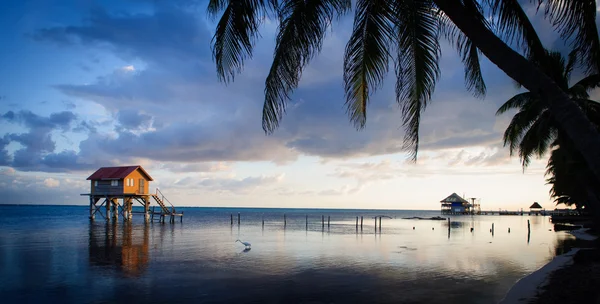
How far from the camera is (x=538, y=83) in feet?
15.5

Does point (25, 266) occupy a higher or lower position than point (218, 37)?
lower

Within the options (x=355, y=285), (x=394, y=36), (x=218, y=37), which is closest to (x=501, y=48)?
(x=394, y=36)

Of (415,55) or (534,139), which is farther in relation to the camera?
(534,139)

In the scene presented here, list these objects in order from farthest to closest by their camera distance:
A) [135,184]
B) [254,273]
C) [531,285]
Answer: [135,184] → [254,273] → [531,285]

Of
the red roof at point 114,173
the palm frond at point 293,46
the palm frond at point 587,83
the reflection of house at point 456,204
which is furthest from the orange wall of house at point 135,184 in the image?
the reflection of house at point 456,204

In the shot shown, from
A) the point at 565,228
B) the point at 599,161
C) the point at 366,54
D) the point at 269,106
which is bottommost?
the point at 565,228

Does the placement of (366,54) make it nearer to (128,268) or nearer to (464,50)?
(464,50)

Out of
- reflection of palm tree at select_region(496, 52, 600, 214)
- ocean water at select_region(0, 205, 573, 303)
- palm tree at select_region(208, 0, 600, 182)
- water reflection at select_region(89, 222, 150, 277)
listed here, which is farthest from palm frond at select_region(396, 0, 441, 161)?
water reflection at select_region(89, 222, 150, 277)

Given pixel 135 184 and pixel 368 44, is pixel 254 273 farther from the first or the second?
pixel 135 184

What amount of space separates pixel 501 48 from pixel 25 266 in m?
26.4

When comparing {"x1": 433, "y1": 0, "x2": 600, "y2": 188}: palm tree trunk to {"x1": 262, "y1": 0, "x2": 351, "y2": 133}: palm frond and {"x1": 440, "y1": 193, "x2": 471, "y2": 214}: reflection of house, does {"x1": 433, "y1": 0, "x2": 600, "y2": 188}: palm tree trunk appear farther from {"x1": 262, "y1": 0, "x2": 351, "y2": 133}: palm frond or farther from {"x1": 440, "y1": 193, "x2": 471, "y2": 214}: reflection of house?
{"x1": 440, "y1": 193, "x2": 471, "y2": 214}: reflection of house

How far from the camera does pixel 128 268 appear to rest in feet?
Result: 74.5

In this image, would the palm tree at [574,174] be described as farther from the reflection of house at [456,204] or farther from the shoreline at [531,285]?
the reflection of house at [456,204]

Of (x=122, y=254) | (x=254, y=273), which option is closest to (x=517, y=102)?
(x=254, y=273)
